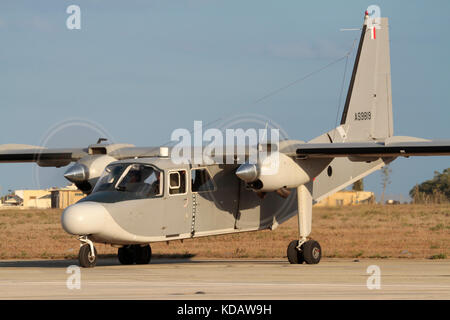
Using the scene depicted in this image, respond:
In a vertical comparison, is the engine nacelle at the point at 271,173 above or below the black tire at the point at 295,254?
above

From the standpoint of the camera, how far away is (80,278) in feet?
47.0

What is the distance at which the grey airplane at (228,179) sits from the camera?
1719 cm

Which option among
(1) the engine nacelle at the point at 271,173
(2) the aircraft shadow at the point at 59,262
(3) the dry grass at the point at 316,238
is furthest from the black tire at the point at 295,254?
(3) the dry grass at the point at 316,238

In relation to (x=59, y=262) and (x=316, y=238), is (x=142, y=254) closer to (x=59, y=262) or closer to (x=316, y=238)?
(x=59, y=262)

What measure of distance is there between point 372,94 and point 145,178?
8.32m

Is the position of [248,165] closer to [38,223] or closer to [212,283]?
[212,283]

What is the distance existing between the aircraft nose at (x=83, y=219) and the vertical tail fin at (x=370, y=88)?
894cm

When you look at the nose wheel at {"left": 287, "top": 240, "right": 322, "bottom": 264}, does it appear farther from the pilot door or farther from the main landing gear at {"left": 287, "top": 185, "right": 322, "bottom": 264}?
A: the pilot door

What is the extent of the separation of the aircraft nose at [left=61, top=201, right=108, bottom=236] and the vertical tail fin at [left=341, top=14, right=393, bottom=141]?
8938 mm

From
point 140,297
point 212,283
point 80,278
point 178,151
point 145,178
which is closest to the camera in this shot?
point 140,297

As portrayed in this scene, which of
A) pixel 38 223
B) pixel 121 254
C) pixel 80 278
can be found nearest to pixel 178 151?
pixel 121 254

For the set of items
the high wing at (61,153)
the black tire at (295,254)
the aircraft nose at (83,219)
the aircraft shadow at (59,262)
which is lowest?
the aircraft shadow at (59,262)

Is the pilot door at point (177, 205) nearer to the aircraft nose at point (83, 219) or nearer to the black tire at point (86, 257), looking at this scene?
the black tire at point (86, 257)

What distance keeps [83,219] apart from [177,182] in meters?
3.08
